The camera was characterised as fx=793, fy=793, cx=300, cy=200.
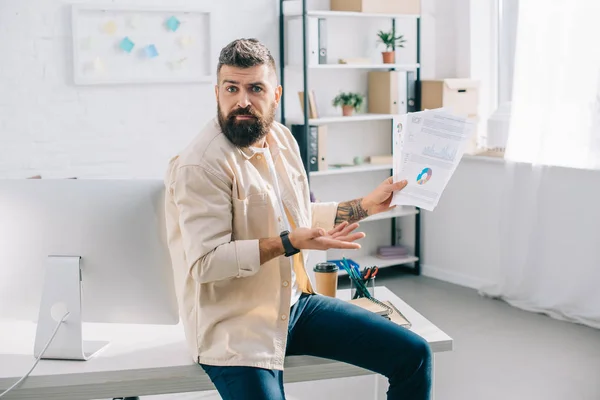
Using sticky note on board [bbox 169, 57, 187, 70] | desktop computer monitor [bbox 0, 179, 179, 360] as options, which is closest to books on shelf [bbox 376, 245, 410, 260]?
sticky note on board [bbox 169, 57, 187, 70]

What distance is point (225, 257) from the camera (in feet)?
6.29

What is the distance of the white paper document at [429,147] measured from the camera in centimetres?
208

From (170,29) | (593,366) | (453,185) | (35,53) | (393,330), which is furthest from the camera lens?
(453,185)

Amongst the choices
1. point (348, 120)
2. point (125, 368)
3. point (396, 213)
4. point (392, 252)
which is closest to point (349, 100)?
point (348, 120)

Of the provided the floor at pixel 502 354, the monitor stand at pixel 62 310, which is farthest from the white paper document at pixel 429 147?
the floor at pixel 502 354

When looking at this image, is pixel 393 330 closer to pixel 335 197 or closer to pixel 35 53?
pixel 35 53

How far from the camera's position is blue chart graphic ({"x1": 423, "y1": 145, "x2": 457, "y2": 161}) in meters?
2.09

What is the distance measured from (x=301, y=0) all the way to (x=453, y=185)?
1.45m

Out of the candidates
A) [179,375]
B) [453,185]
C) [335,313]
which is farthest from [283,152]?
[453,185]

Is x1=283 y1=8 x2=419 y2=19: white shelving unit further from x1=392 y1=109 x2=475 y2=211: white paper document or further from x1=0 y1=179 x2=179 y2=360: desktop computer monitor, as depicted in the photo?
x1=0 y1=179 x2=179 y2=360: desktop computer monitor

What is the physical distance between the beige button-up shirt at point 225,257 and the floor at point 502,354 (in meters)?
1.19

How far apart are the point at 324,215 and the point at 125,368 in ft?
2.52

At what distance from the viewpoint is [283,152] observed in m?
2.31

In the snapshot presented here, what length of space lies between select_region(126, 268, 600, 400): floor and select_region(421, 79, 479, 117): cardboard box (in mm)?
1107
